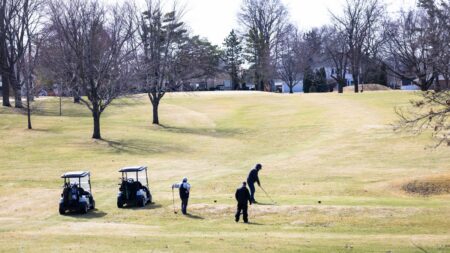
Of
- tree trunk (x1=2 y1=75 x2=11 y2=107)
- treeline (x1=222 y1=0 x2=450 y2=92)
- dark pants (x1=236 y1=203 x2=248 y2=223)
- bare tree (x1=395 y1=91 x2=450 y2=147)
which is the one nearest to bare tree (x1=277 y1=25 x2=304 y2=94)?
treeline (x1=222 y1=0 x2=450 y2=92)

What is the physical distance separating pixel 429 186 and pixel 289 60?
94123 mm

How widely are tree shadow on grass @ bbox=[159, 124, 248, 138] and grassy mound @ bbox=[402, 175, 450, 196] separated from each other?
28.7 metres

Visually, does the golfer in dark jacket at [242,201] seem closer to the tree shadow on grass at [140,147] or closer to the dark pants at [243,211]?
the dark pants at [243,211]

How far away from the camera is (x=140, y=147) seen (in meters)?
51.0

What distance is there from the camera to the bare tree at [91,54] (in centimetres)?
5384

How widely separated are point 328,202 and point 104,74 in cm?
3162

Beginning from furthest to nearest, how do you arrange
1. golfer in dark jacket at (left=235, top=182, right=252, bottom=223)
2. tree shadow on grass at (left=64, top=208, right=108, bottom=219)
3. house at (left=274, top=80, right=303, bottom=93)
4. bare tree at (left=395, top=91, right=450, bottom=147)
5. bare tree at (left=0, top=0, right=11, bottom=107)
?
house at (left=274, top=80, right=303, bottom=93), bare tree at (left=0, top=0, right=11, bottom=107), tree shadow on grass at (left=64, top=208, right=108, bottom=219), bare tree at (left=395, top=91, right=450, bottom=147), golfer in dark jacket at (left=235, top=182, right=252, bottom=223)

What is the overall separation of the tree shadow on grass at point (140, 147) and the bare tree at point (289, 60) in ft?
235

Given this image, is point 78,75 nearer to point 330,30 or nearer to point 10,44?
point 10,44

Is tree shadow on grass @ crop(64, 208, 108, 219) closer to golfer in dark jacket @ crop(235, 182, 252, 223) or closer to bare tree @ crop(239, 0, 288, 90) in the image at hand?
golfer in dark jacket @ crop(235, 182, 252, 223)

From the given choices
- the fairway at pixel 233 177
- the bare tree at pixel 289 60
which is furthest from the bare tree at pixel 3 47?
the bare tree at pixel 289 60

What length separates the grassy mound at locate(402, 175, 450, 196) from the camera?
30641mm

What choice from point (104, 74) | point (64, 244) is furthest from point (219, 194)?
point (104, 74)

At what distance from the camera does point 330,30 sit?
140125 mm
